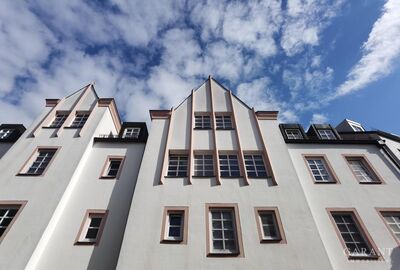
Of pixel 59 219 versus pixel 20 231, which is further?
pixel 59 219

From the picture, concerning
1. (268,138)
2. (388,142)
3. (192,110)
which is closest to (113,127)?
(192,110)

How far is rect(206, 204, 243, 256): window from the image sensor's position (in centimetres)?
1152

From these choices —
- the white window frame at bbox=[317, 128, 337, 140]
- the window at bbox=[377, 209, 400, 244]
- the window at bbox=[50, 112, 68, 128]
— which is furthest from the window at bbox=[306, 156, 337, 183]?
the window at bbox=[50, 112, 68, 128]

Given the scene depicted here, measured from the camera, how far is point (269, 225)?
12680 millimetres

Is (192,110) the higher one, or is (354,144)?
(192,110)

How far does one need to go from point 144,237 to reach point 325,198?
1107 centimetres

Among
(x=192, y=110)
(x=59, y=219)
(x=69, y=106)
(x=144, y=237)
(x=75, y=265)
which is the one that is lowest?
(x=75, y=265)

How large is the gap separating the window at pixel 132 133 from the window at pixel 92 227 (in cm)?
786

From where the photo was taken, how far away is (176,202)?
533 inches

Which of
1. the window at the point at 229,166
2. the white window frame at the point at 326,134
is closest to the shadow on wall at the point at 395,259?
the window at the point at 229,166

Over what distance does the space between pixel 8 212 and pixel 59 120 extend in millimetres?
8982

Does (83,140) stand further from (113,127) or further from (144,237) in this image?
(144,237)

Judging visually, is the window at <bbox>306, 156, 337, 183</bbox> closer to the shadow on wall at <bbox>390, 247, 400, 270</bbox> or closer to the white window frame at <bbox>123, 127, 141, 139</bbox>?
the shadow on wall at <bbox>390, 247, 400, 270</bbox>

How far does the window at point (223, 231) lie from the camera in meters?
11.5
